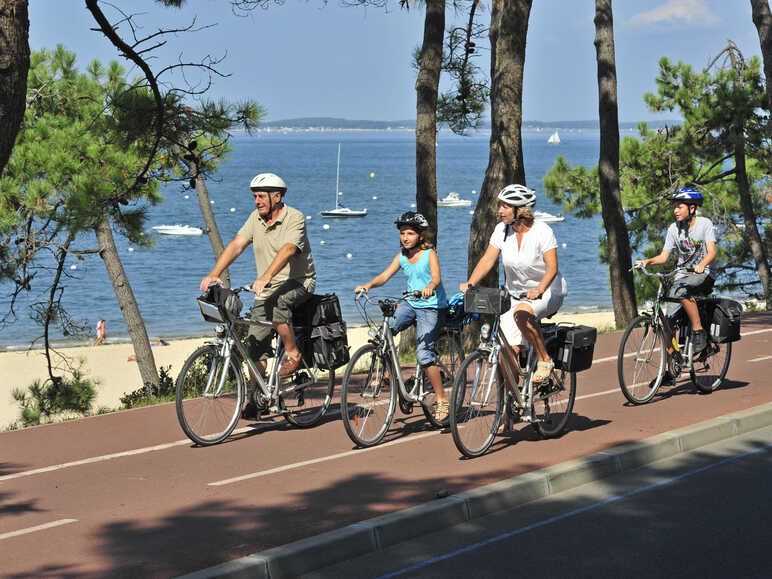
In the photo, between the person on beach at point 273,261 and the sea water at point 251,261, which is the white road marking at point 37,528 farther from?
the sea water at point 251,261

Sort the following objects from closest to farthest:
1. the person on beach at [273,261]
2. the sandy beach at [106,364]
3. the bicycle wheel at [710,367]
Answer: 1. the person on beach at [273,261]
2. the bicycle wheel at [710,367]
3. the sandy beach at [106,364]

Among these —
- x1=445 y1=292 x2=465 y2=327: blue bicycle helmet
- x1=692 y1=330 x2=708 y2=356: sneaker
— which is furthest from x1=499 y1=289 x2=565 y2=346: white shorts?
x1=692 y1=330 x2=708 y2=356: sneaker

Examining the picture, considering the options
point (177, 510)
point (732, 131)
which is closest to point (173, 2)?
point (177, 510)

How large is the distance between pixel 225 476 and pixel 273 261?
190 centimetres

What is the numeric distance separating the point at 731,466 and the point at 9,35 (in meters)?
6.00

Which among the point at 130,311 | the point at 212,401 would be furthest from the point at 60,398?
the point at 212,401

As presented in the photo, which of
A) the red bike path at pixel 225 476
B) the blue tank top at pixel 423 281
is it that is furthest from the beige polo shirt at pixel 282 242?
the red bike path at pixel 225 476

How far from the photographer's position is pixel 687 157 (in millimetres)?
26969

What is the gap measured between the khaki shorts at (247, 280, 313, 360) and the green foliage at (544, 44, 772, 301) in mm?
18112

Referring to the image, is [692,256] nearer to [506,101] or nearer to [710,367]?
[710,367]

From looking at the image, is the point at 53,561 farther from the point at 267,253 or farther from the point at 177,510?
the point at 267,253

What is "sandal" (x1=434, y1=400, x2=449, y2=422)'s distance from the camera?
28.5ft

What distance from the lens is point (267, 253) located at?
Result: 865 cm

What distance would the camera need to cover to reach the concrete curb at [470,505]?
537 centimetres
